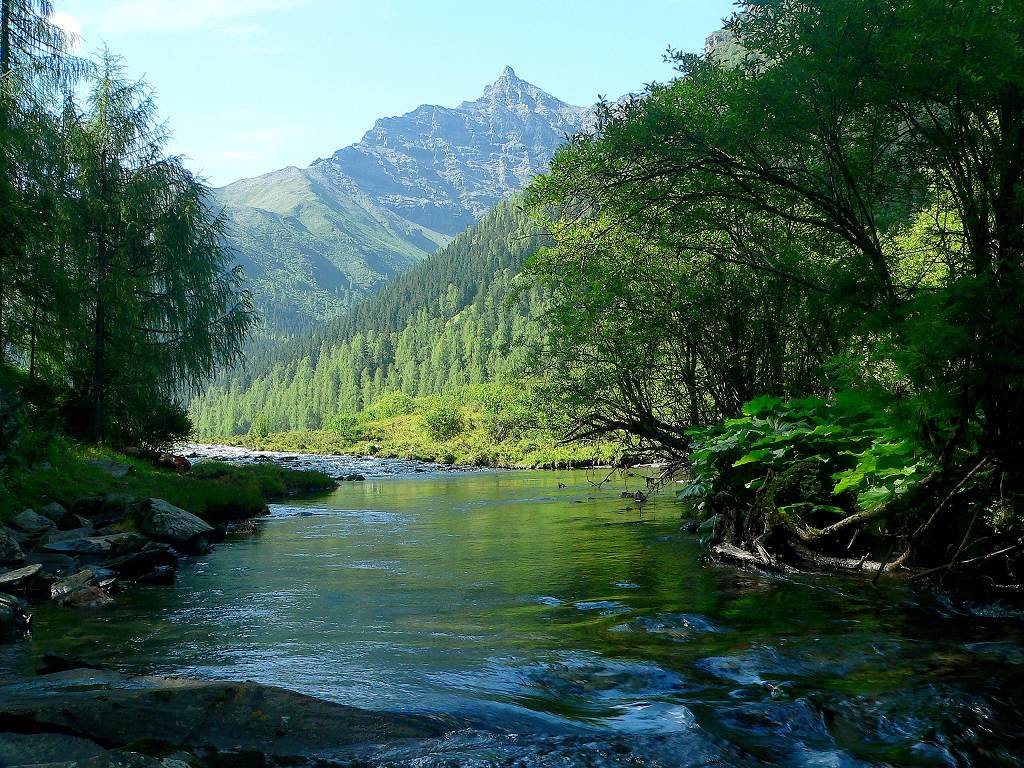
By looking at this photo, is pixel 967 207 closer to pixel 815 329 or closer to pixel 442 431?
pixel 815 329

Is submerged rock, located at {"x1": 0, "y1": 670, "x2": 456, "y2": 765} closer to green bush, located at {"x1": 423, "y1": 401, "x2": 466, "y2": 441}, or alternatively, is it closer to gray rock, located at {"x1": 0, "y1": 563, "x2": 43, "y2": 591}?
gray rock, located at {"x1": 0, "y1": 563, "x2": 43, "y2": 591}

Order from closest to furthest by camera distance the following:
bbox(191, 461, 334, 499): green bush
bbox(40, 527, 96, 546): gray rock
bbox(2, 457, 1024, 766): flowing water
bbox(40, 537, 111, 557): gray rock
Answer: bbox(2, 457, 1024, 766): flowing water
bbox(40, 537, 111, 557): gray rock
bbox(40, 527, 96, 546): gray rock
bbox(191, 461, 334, 499): green bush

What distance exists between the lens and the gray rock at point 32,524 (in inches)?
466

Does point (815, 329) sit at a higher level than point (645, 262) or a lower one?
lower

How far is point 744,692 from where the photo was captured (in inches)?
219

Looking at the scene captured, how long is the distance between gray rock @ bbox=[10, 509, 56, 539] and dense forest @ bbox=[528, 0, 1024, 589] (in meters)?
9.61

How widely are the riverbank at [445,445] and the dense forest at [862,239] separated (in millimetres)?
7743

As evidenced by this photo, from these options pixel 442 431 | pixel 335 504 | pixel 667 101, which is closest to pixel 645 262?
pixel 667 101

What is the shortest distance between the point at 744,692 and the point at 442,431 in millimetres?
79283

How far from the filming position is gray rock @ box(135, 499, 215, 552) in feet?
43.4

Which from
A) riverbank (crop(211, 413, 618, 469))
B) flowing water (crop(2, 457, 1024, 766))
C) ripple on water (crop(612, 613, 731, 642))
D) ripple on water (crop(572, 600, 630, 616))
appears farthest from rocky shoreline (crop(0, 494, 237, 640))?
riverbank (crop(211, 413, 618, 469))

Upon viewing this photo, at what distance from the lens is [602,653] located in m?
6.65

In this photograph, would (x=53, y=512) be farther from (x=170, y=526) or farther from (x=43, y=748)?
(x=43, y=748)

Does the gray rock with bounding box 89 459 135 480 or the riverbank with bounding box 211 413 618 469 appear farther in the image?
the riverbank with bounding box 211 413 618 469
